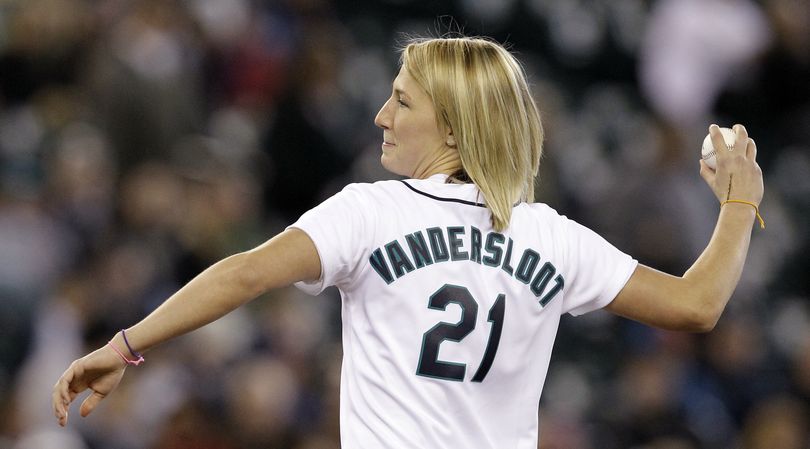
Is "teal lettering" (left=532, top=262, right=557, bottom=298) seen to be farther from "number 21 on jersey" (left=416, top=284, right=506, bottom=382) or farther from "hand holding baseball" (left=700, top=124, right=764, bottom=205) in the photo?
"hand holding baseball" (left=700, top=124, right=764, bottom=205)

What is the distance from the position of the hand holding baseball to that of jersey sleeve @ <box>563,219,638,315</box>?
1.22 feet

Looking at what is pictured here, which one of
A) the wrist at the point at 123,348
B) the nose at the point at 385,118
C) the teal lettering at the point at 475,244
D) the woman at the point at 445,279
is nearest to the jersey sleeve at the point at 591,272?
the woman at the point at 445,279

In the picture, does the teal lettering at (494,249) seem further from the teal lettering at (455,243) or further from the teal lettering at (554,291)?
the teal lettering at (554,291)

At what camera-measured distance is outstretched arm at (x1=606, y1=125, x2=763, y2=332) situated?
2.92m

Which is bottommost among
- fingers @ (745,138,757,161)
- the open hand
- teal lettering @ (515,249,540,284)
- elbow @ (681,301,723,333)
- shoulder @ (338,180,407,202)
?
elbow @ (681,301,723,333)

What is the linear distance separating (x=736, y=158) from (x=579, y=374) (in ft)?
15.3

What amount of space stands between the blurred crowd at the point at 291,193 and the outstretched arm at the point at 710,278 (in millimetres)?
3315

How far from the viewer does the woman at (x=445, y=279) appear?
2.63 m

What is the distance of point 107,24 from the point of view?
24.3 feet

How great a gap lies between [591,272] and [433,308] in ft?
1.41

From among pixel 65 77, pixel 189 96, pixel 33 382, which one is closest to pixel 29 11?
pixel 65 77

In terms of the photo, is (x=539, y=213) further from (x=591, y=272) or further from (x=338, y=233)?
(x=338, y=233)

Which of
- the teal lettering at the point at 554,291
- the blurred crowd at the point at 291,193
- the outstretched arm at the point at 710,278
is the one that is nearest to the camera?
the teal lettering at the point at 554,291

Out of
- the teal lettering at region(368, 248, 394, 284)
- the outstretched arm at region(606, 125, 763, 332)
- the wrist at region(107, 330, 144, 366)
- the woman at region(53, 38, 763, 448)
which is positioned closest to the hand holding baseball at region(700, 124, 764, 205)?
the outstretched arm at region(606, 125, 763, 332)
